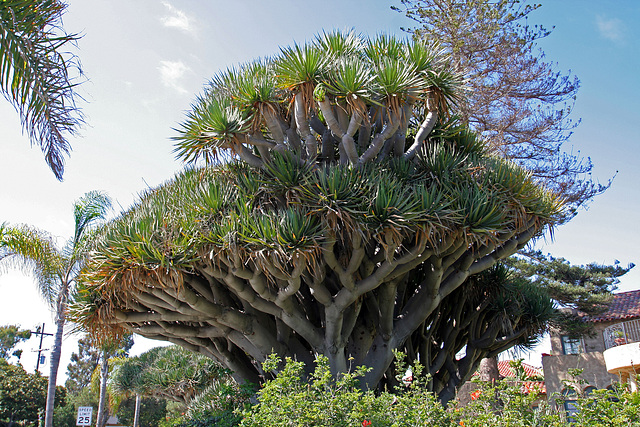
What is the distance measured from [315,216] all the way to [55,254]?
9659mm

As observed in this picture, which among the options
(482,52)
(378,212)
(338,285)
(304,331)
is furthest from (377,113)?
(482,52)

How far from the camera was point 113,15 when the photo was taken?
21.1ft

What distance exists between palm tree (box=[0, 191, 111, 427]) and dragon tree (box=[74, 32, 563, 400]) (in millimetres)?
4932

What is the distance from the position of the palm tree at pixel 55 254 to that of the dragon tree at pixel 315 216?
4932 mm

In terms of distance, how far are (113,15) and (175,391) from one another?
14543mm

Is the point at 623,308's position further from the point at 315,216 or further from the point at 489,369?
the point at 315,216

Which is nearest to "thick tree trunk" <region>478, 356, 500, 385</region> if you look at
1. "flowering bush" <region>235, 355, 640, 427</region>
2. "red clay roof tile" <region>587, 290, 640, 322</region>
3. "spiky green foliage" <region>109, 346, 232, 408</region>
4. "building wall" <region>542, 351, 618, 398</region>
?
"building wall" <region>542, 351, 618, 398</region>

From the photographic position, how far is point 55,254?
13922mm

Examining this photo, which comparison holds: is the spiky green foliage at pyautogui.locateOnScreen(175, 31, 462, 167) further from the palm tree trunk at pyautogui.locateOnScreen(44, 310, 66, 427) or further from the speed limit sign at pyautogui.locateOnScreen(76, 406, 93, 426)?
the speed limit sign at pyautogui.locateOnScreen(76, 406, 93, 426)

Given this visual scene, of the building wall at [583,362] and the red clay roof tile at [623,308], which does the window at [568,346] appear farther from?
the red clay roof tile at [623,308]

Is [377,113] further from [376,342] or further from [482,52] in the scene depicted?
[482,52]

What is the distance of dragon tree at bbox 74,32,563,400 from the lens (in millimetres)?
7270

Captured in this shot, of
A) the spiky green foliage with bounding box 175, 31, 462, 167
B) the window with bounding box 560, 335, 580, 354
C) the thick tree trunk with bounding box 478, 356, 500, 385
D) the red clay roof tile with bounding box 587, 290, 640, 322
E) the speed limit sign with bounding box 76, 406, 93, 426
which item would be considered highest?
the spiky green foliage with bounding box 175, 31, 462, 167

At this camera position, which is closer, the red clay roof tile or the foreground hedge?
the foreground hedge
